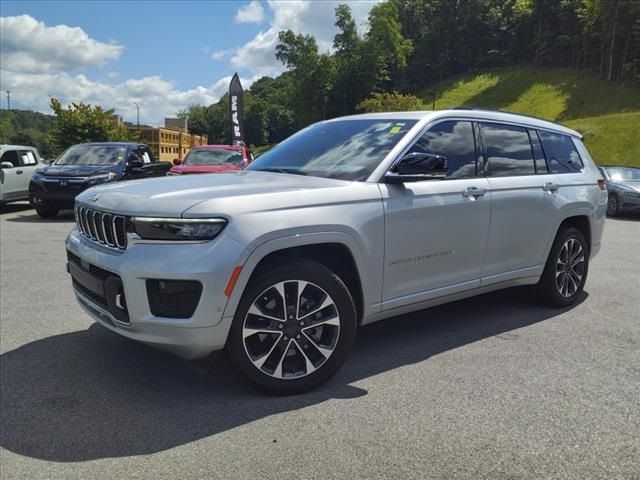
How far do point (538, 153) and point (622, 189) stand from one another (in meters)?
11.5

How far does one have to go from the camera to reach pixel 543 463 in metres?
2.62

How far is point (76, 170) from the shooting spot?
12148mm

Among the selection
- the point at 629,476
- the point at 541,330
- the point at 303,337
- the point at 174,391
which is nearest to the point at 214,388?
the point at 174,391

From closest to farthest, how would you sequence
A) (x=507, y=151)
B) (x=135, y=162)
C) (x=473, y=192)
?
1. (x=473, y=192)
2. (x=507, y=151)
3. (x=135, y=162)

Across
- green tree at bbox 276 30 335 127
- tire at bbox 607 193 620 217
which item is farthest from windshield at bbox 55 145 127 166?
green tree at bbox 276 30 335 127

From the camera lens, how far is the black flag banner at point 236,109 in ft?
99.9

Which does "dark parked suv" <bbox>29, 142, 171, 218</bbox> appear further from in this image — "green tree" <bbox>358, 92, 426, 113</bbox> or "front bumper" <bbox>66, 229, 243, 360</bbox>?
"green tree" <bbox>358, 92, 426, 113</bbox>

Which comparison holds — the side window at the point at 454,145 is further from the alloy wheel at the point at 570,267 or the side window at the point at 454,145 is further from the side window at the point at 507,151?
the alloy wheel at the point at 570,267

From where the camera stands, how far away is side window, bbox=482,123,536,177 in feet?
14.6

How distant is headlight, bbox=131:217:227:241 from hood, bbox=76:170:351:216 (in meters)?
0.04

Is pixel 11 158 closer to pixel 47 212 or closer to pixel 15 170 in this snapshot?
pixel 15 170

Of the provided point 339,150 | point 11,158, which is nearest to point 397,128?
point 339,150

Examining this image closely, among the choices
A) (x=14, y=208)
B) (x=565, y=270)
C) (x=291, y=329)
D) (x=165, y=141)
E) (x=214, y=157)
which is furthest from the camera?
(x=165, y=141)

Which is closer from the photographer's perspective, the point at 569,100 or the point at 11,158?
the point at 11,158
